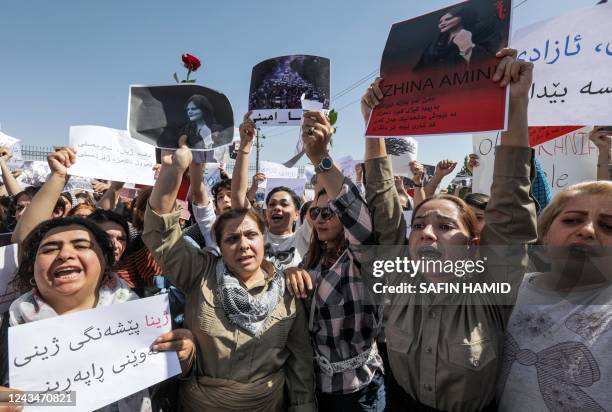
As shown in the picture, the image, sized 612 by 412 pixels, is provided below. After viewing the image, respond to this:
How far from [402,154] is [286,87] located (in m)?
2.49

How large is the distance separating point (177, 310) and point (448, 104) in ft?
5.82

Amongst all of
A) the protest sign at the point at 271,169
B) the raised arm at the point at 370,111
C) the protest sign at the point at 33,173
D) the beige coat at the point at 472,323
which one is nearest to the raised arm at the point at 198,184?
the raised arm at the point at 370,111

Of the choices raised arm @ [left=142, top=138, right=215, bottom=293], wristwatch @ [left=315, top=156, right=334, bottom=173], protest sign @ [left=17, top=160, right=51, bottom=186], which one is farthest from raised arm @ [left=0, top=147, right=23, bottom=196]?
protest sign @ [left=17, top=160, right=51, bottom=186]

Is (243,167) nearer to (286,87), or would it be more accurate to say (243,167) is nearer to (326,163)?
(286,87)

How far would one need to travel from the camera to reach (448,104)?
1.69 meters

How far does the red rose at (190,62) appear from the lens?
251 cm

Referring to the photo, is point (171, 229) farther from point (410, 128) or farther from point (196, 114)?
point (410, 128)

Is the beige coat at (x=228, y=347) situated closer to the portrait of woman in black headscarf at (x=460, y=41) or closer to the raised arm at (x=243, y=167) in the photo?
the raised arm at (x=243, y=167)

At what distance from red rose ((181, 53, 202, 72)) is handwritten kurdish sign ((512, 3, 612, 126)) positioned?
7.63 feet

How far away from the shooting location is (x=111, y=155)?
3.10 meters

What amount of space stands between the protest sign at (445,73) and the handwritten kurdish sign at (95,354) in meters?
1.44

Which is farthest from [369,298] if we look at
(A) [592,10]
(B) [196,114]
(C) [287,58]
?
(A) [592,10]

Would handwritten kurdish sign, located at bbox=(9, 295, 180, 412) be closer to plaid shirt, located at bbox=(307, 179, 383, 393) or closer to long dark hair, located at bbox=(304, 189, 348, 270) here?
plaid shirt, located at bbox=(307, 179, 383, 393)

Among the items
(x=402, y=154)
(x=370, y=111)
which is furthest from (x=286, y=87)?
(x=402, y=154)
